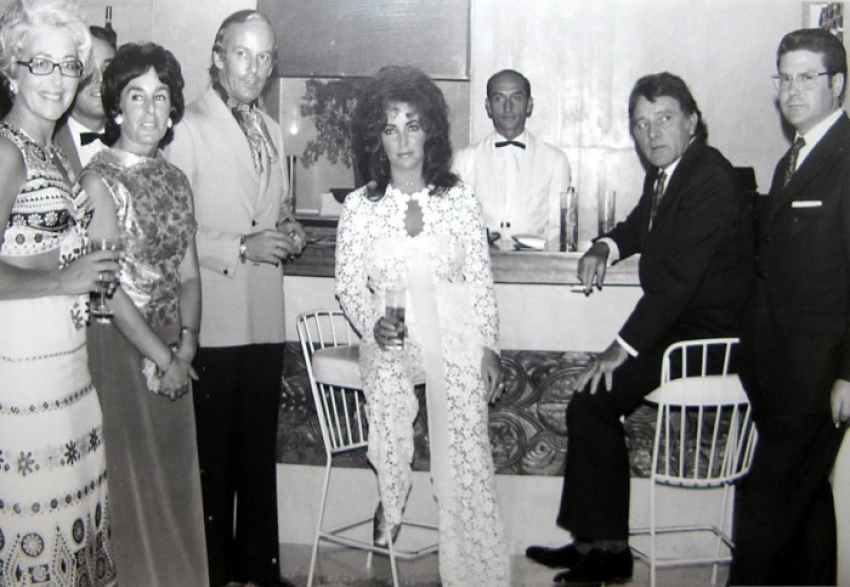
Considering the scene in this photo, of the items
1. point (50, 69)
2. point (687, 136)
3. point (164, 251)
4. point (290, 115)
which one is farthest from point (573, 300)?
point (290, 115)

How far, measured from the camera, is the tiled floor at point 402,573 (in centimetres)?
321

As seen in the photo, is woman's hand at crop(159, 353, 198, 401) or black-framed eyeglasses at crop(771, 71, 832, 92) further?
black-framed eyeglasses at crop(771, 71, 832, 92)

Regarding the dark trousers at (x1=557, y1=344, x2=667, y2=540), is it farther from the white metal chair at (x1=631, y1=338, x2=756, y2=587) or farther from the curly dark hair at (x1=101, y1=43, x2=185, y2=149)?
the curly dark hair at (x1=101, y1=43, x2=185, y2=149)

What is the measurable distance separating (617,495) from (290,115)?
4506 mm

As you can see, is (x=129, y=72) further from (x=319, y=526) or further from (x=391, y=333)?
(x=319, y=526)

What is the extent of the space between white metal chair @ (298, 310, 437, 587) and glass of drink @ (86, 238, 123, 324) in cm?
83

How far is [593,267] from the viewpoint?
3113 mm

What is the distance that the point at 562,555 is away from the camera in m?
3.31

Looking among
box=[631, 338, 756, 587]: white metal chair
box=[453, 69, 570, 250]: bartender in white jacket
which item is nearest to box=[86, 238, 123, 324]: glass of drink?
box=[631, 338, 756, 587]: white metal chair

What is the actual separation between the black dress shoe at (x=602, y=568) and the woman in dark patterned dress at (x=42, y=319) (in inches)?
63.1

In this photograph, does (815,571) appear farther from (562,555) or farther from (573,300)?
(573,300)

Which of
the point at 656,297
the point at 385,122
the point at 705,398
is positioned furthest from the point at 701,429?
the point at 385,122

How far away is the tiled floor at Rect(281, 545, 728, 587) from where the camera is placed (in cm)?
321

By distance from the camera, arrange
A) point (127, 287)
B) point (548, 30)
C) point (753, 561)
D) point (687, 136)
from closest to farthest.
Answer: point (127, 287), point (753, 561), point (687, 136), point (548, 30)
